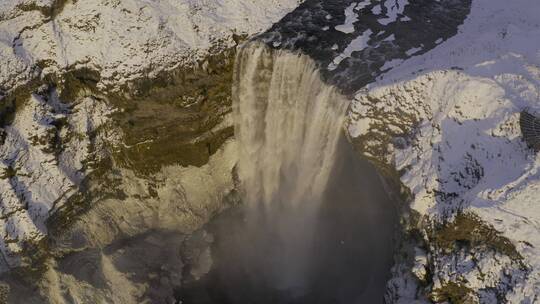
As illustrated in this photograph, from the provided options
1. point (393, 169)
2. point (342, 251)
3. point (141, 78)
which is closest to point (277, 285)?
point (342, 251)

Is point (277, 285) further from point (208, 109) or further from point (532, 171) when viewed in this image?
point (532, 171)

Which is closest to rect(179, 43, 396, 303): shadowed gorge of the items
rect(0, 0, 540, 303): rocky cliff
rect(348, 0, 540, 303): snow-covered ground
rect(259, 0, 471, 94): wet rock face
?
rect(0, 0, 540, 303): rocky cliff

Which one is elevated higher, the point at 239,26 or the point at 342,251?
the point at 239,26

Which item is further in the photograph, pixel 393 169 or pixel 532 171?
pixel 393 169

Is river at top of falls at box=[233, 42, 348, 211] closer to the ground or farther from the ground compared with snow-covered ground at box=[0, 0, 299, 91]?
closer to the ground

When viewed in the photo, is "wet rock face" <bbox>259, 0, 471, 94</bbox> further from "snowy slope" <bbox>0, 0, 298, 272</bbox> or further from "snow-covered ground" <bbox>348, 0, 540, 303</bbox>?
"snowy slope" <bbox>0, 0, 298, 272</bbox>

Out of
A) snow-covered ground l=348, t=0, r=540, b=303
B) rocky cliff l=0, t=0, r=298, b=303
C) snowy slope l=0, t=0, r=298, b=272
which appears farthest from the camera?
snowy slope l=0, t=0, r=298, b=272
